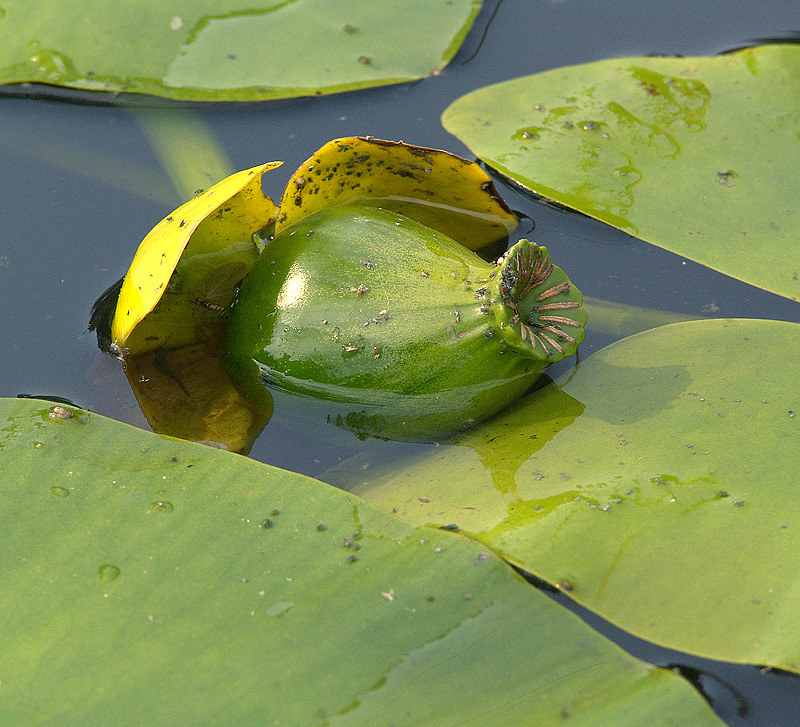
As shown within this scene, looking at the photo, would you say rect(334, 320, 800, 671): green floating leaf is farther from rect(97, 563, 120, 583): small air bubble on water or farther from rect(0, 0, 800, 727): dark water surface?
rect(97, 563, 120, 583): small air bubble on water

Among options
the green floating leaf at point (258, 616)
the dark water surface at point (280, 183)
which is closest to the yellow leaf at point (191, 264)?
the dark water surface at point (280, 183)

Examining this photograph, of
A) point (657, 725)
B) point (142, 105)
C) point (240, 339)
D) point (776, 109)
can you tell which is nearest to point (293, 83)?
point (142, 105)

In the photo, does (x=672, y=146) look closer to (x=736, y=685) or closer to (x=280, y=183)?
(x=280, y=183)

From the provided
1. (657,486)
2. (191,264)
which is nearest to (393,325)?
(191,264)

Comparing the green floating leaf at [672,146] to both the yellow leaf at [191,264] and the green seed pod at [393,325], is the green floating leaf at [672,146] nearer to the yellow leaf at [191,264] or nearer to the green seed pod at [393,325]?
the green seed pod at [393,325]

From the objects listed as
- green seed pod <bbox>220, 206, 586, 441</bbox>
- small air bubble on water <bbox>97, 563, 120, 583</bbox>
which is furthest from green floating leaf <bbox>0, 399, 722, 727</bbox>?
green seed pod <bbox>220, 206, 586, 441</bbox>
